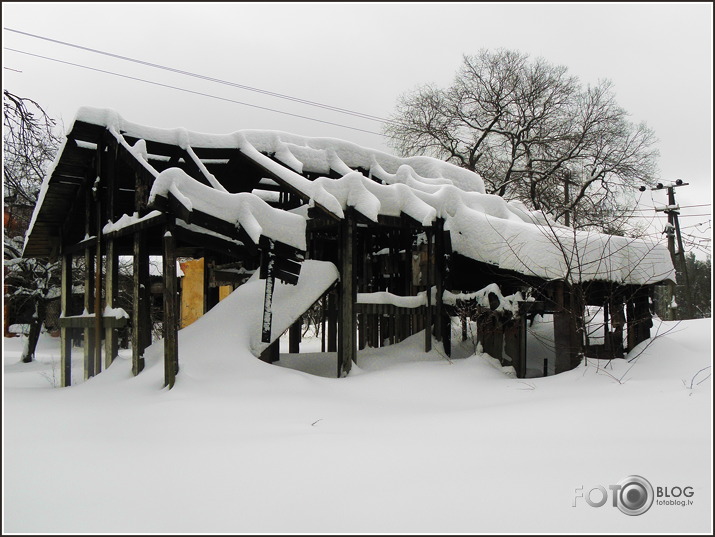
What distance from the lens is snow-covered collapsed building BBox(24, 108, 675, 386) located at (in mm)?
8141

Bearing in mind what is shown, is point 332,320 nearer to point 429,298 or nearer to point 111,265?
point 429,298

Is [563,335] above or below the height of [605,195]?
below

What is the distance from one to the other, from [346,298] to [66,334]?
6.47 meters

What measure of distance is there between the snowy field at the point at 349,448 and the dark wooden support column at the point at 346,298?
26.8 inches

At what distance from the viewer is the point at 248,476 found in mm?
4125

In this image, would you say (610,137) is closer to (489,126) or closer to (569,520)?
(489,126)

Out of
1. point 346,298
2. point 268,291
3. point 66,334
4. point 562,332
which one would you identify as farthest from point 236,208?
point 66,334

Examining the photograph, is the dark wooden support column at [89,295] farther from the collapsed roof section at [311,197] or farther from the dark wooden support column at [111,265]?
the dark wooden support column at [111,265]

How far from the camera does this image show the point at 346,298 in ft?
30.3


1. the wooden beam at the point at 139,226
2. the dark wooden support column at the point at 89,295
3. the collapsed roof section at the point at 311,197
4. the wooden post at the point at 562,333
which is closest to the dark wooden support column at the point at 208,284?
the collapsed roof section at the point at 311,197

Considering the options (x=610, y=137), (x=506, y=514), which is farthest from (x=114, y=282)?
(x=610, y=137)

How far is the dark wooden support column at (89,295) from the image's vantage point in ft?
34.2

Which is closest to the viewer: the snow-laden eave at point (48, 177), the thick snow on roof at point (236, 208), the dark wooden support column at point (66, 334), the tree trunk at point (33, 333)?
the thick snow on roof at point (236, 208)

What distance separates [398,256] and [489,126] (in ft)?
54.9
